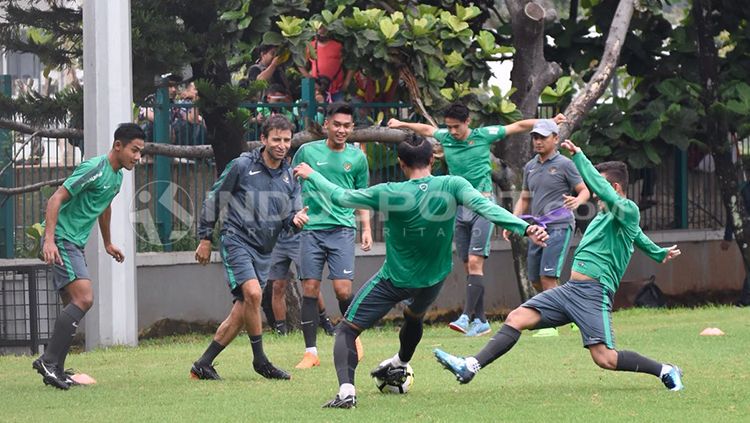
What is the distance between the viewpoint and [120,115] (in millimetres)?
14305

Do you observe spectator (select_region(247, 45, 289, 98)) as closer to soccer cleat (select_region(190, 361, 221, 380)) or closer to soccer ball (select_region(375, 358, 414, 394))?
soccer cleat (select_region(190, 361, 221, 380))

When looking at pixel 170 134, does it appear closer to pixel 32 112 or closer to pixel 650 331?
pixel 32 112

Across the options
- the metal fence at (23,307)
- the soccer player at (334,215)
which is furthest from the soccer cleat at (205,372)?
the metal fence at (23,307)

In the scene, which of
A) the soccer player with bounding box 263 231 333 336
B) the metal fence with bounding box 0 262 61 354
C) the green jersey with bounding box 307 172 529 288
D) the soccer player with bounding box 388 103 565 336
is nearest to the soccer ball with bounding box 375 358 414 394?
the green jersey with bounding box 307 172 529 288

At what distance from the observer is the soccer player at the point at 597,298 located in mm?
9461

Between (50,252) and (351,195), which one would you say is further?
(50,252)

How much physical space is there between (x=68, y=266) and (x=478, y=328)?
5075mm

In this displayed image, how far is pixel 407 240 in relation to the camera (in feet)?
30.9

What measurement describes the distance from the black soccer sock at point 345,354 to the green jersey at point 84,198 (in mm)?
2360

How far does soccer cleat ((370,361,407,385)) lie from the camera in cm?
980

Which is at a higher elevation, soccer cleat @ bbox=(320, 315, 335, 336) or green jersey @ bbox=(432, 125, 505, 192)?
green jersey @ bbox=(432, 125, 505, 192)

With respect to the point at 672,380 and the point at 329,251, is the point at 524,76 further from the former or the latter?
the point at 672,380

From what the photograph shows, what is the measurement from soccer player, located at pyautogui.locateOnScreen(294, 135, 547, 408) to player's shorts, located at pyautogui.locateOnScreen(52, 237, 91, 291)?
228 cm

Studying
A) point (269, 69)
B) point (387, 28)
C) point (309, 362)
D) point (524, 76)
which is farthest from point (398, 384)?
point (524, 76)
